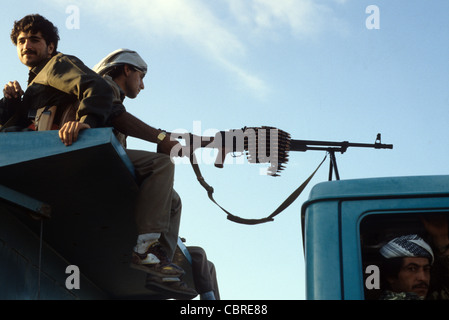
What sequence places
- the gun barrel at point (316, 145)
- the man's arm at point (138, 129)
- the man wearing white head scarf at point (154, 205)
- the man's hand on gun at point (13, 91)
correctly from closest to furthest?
the man wearing white head scarf at point (154, 205)
the man's arm at point (138, 129)
the man's hand on gun at point (13, 91)
the gun barrel at point (316, 145)

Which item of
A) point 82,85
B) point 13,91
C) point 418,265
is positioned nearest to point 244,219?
point 82,85

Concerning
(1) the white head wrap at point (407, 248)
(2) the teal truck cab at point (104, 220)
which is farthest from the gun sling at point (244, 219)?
(1) the white head wrap at point (407, 248)

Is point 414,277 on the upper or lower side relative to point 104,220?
lower

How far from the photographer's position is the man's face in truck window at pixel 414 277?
9.78 feet

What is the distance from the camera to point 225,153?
15.4 feet

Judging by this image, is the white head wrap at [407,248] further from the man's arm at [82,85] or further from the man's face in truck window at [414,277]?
the man's arm at [82,85]

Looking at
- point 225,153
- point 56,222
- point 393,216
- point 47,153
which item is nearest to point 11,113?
point 56,222

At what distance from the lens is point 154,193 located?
4250 mm

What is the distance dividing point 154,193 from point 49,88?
3.94ft

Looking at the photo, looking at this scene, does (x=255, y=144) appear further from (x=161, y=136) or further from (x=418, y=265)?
(x=418, y=265)

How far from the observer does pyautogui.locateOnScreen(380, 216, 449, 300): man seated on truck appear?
2.98 m

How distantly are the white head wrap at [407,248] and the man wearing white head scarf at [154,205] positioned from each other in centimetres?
158

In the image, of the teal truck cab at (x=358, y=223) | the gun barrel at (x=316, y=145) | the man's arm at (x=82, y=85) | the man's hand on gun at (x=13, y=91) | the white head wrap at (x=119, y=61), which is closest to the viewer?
the teal truck cab at (x=358, y=223)
